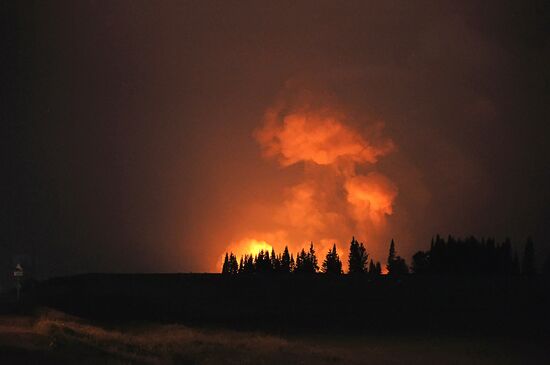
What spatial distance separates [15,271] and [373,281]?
44.6 meters

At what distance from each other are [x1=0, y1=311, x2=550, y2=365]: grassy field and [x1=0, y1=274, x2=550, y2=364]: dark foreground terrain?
0.30 ft

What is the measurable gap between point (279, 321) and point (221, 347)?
19729 mm

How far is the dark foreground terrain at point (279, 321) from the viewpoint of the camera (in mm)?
38844

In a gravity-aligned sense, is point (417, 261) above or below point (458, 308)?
above

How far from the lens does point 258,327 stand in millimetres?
58156

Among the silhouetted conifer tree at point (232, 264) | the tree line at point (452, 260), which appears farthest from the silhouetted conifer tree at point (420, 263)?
the silhouetted conifer tree at point (232, 264)

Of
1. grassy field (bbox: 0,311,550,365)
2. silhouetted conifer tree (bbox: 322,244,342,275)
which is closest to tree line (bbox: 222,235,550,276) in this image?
silhouetted conifer tree (bbox: 322,244,342,275)

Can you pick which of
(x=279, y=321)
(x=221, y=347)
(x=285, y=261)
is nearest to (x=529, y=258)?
(x=285, y=261)

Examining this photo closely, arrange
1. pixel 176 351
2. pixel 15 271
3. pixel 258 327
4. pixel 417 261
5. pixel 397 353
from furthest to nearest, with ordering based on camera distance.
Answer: pixel 417 261 → pixel 258 327 → pixel 15 271 → pixel 397 353 → pixel 176 351

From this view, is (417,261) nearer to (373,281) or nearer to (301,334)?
(373,281)

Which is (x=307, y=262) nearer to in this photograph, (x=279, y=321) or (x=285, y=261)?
(x=285, y=261)

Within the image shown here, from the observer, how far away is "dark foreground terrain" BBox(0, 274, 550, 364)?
38844mm

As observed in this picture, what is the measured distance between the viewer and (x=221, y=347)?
42750 mm

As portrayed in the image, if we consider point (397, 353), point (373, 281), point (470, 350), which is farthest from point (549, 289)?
point (397, 353)
